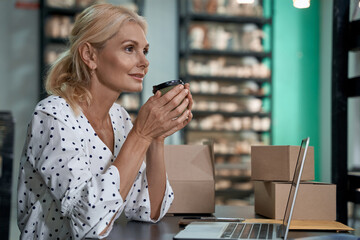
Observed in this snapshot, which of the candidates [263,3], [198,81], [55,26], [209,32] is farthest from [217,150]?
[55,26]

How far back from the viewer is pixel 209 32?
19.4 feet

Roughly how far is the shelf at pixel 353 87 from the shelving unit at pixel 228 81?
404cm

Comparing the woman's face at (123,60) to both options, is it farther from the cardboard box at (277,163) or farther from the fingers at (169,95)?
the cardboard box at (277,163)

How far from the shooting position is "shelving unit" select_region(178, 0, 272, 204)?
577 cm

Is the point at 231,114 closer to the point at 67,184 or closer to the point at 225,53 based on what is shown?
the point at 225,53

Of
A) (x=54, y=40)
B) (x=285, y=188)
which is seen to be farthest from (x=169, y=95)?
(x=54, y=40)

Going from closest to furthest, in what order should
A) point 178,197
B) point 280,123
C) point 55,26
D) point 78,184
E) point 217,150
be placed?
1. point 78,184
2. point 178,197
3. point 55,26
4. point 217,150
5. point 280,123

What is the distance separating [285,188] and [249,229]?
11.8 inches

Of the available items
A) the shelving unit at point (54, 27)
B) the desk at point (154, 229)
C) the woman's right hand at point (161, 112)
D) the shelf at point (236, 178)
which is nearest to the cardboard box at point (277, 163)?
the desk at point (154, 229)

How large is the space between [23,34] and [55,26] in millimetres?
527

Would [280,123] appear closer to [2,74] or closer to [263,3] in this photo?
[263,3]

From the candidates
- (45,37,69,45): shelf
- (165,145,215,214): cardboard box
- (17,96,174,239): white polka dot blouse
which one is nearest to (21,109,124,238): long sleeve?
(17,96,174,239): white polka dot blouse

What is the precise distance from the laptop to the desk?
0.06 m

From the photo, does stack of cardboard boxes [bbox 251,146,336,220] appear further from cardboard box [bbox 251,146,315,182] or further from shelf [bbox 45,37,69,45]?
shelf [bbox 45,37,69,45]
